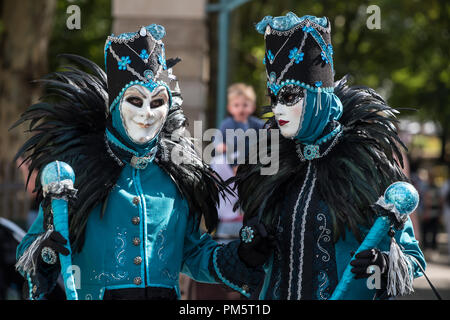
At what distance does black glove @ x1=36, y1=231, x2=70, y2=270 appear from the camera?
3.16m

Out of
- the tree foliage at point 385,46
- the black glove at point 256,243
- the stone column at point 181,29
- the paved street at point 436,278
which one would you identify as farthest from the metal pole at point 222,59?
the tree foliage at point 385,46

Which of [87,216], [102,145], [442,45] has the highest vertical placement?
[442,45]

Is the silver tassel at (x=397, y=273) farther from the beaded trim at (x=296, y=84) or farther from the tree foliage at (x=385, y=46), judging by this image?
the tree foliage at (x=385, y=46)

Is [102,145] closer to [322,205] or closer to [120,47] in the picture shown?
[120,47]

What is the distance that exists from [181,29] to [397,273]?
5.46 meters

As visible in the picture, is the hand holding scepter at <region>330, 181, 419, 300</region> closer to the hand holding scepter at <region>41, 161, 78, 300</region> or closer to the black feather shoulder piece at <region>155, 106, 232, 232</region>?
the black feather shoulder piece at <region>155, 106, 232, 232</region>

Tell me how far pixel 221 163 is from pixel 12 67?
675 centimetres

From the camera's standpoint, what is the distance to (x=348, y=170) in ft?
11.4

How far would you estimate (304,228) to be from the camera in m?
3.44

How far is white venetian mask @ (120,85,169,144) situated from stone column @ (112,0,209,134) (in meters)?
4.34

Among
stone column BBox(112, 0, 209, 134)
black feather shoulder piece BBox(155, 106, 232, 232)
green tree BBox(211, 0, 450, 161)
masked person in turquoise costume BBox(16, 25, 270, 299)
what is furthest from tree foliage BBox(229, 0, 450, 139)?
masked person in turquoise costume BBox(16, 25, 270, 299)

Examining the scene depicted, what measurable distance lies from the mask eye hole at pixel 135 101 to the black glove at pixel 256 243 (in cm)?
76
